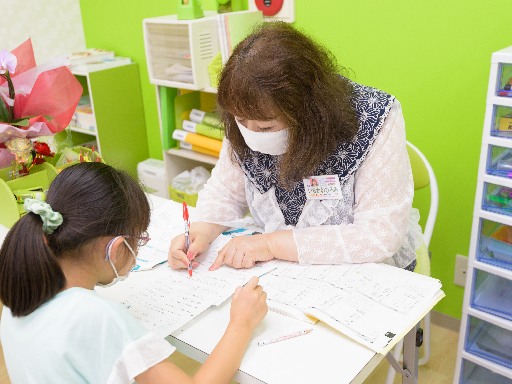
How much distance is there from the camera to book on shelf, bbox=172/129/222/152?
240 cm

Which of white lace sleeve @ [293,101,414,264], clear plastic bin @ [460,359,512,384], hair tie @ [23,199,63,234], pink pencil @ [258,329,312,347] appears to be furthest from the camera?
clear plastic bin @ [460,359,512,384]

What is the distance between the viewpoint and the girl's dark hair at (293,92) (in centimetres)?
108

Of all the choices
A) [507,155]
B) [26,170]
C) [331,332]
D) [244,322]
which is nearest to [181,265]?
[244,322]

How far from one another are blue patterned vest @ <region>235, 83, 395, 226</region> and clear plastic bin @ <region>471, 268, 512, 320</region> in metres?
0.71

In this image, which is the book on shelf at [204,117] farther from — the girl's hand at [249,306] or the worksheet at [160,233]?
the girl's hand at [249,306]

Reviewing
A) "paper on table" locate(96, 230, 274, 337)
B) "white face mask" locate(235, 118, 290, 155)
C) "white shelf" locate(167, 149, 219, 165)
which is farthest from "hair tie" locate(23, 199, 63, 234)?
"white shelf" locate(167, 149, 219, 165)

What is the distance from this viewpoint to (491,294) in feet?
5.52

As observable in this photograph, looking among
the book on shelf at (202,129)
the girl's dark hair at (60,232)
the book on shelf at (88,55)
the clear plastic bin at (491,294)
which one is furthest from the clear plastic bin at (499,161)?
the book on shelf at (88,55)

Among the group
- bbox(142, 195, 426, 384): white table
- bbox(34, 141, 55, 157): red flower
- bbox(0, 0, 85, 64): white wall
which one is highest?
bbox(0, 0, 85, 64): white wall

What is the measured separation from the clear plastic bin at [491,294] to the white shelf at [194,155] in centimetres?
132

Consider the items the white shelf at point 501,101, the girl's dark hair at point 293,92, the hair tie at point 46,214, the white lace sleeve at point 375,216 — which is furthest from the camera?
the white shelf at point 501,101

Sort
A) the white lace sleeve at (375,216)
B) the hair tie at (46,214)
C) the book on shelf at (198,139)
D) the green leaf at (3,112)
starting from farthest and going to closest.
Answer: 1. the book on shelf at (198,139)
2. the green leaf at (3,112)
3. the white lace sleeve at (375,216)
4. the hair tie at (46,214)

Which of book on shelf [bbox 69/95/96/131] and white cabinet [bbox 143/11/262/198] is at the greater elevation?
white cabinet [bbox 143/11/262/198]

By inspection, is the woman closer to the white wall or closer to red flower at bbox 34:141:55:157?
red flower at bbox 34:141:55:157
